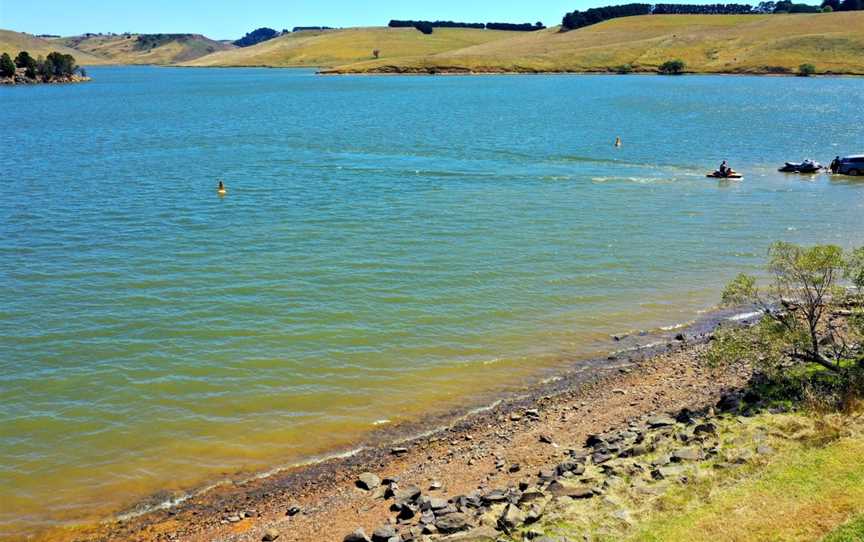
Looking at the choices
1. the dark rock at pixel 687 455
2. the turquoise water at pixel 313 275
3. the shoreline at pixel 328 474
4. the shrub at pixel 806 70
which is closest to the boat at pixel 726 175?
the turquoise water at pixel 313 275

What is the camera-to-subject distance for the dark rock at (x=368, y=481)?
18609 mm

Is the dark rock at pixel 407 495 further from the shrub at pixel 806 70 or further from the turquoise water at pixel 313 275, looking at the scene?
the shrub at pixel 806 70

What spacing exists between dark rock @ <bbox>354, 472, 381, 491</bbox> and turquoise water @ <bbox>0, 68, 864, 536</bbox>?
2424 millimetres

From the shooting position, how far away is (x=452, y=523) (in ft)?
49.0

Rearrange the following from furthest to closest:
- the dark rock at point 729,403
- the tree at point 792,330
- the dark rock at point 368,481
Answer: the dark rock at point 729,403, the tree at point 792,330, the dark rock at point 368,481

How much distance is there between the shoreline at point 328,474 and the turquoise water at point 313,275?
0.65 metres

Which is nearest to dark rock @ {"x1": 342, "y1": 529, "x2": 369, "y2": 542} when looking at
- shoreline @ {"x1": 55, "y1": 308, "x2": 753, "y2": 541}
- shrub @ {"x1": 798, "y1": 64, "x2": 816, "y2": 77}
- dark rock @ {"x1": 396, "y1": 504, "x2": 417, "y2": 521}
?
shoreline @ {"x1": 55, "y1": 308, "x2": 753, "y2": 541}

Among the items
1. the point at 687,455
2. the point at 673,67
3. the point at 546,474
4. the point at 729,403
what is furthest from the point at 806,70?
the point at 546,474

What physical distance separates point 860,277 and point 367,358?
15534 millimetres

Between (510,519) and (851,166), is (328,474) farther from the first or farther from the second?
(851,166)

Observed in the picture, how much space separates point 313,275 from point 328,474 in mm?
16377

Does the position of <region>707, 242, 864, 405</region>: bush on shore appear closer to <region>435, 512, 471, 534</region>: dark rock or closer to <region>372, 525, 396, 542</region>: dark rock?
<region>435, 512, 471, 534</region>: dark rock

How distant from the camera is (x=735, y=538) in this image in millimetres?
12352

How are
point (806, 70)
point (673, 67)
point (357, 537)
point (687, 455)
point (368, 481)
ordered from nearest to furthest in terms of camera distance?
point (357, 537) → point (687, 455) → point (368, 481) → point (806, 70) → point (673, 67)
